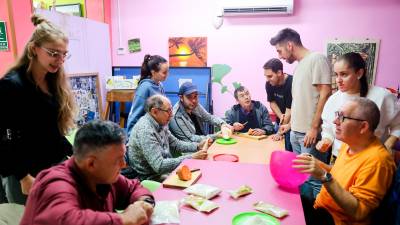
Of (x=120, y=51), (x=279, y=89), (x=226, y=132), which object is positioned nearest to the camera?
(x=226, y=132)

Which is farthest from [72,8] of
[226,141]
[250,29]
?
[226,141]

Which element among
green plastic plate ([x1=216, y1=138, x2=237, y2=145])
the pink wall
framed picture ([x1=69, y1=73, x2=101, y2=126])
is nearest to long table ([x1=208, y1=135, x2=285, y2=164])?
green plastic plate ([x1=216, y1=138, x2=237, y2=145])

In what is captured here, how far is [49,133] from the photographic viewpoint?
4.83ft

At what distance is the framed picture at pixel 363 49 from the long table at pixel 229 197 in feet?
8.42

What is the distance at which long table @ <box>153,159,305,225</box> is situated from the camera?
1215 millimetres

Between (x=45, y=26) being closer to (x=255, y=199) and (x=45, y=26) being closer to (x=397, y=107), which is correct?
(x=255, y=199)

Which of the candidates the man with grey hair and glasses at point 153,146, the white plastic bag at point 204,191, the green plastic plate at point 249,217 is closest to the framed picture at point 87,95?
the man with grey hair and glasses at point 153,146

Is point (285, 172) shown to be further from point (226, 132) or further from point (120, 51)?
point (120, 51)

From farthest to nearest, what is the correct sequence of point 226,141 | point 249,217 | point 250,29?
point 250,29 < point 226,141 < point 249,217

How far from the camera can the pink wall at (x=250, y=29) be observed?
3.68 meters

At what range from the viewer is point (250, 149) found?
233 cm

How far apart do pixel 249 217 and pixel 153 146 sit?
95 centimetres

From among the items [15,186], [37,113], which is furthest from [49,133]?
[15,186]

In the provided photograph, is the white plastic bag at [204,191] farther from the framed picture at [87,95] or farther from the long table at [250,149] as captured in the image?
the framed picture at [87,95]
